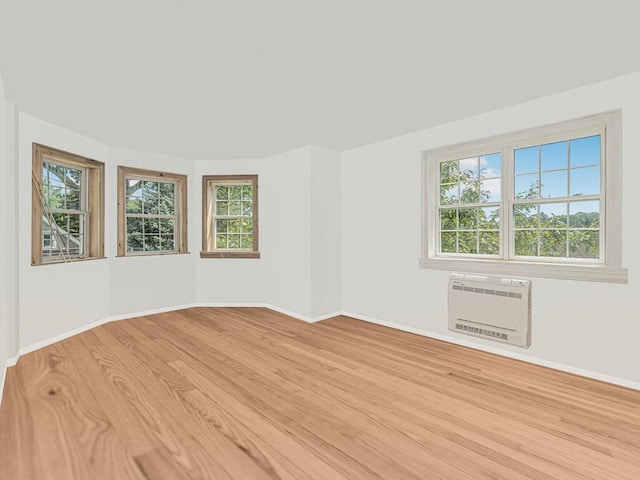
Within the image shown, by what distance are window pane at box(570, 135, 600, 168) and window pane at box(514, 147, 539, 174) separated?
0.29m

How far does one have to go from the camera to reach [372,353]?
3.47 meters

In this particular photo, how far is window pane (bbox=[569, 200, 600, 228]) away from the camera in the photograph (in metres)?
2.94

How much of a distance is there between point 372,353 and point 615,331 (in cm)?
201

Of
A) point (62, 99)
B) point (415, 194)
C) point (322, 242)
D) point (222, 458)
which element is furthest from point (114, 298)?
point (415, 194)

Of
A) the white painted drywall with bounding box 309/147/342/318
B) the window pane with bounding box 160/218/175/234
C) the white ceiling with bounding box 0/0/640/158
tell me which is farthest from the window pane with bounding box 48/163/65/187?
the white painted drywall with bounding box 309/147/342/318

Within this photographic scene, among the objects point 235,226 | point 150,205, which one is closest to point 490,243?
point 235,226

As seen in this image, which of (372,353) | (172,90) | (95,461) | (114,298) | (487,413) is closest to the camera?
(95,461)

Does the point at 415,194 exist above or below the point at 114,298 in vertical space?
above

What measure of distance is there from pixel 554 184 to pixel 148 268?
5152 mm

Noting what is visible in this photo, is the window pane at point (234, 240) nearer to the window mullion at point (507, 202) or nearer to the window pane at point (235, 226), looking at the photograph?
the window pane at point (235, 226)

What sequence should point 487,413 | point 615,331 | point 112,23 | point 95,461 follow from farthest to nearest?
point 615,331
point 487,413
point 112,23
point 95,461

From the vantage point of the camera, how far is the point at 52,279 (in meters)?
3.76

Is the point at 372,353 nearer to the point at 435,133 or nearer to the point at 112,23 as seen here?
the point at 435,133

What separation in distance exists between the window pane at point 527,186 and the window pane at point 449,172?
0.67m
